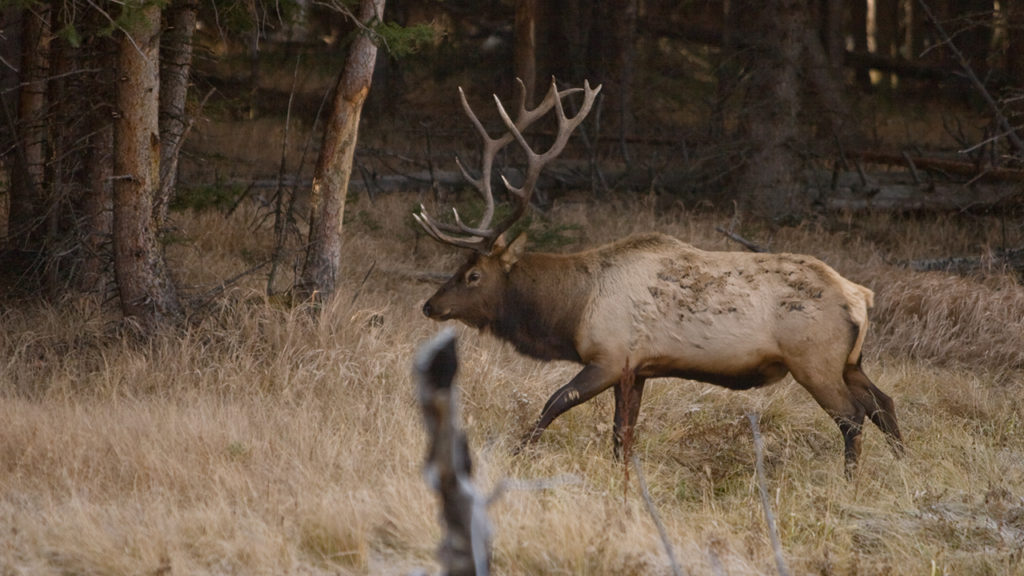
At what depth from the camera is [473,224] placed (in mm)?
10875

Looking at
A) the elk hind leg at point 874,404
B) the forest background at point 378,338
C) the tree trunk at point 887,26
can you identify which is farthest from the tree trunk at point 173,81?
the tree trunk at point 887,26

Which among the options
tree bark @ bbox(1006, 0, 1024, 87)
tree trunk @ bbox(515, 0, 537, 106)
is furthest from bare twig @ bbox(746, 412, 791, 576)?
tree trunk @ bbox(515, 0, 537, 106)

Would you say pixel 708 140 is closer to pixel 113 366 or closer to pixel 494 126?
pixel 494 126

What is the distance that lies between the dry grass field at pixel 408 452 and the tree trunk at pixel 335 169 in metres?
0.30

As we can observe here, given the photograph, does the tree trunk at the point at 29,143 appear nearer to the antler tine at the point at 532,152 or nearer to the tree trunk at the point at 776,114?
the antler tine at the point at 532,152

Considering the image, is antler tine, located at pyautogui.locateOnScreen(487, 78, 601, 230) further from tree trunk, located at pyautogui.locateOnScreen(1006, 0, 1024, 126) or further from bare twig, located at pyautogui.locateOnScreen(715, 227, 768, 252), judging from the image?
tree trunk, located at pyautogui.locateOnScreen(1006, 0, 1024, 126)

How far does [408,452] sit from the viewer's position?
5.84 metres

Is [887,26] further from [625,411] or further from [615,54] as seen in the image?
[625,411]

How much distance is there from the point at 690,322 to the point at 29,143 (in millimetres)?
5972

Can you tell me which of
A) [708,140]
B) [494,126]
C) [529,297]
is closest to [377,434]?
[529,297]

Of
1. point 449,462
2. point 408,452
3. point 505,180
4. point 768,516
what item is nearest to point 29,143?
point 505,180

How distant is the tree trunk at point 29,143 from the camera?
9.25m

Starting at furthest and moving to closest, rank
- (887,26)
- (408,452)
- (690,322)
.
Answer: (887,26)
(690,322)
(408,452)

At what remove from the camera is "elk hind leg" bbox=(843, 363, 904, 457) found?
22.3ft
